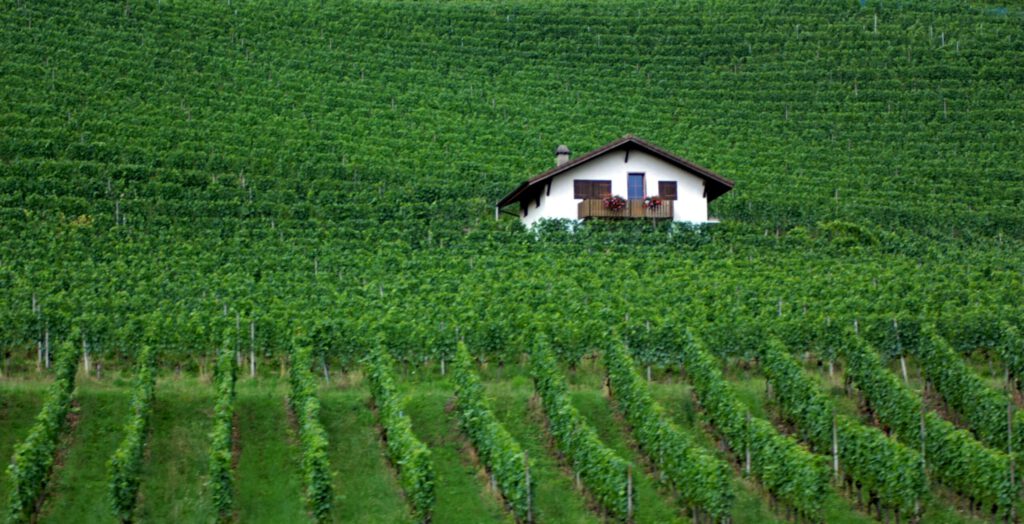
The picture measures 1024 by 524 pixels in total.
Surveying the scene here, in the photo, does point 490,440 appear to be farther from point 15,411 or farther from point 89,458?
point 15,411

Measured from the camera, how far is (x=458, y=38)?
81.3 m

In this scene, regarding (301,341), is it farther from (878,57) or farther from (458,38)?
(878,57)

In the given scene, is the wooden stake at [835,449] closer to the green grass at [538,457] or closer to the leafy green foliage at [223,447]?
the green grass at [538,457]

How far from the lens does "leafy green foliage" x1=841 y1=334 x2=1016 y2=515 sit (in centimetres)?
2734

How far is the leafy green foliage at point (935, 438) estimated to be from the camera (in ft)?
89.7

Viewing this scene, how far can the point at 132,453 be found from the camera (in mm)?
26344

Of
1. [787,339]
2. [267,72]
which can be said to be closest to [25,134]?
[267,72]

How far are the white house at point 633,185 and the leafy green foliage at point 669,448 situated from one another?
57.8 feet

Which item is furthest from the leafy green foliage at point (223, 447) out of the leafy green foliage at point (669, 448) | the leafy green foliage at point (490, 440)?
the leafy green foliage at point (669, 448)

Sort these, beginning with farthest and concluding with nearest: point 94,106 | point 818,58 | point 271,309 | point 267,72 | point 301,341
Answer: point 818,58, point 267,72, point 94,106, point 271,309, point 301,341

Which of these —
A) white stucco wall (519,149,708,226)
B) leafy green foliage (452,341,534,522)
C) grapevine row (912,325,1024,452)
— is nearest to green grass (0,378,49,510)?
leafy green foliage (452,341,534,522)

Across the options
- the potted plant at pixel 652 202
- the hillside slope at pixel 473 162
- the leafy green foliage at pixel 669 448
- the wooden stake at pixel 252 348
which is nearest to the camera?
the leafy green foliage at pixel 669 448

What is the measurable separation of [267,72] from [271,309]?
35.2m

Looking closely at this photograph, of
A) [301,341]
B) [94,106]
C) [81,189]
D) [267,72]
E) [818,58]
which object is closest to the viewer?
[301,341]
